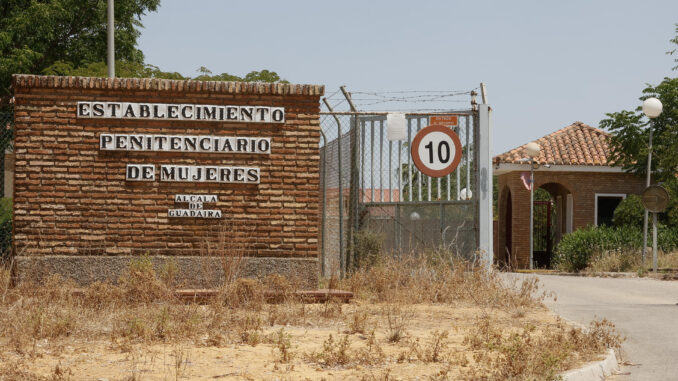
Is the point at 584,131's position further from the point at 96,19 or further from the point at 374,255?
the point at 374,255

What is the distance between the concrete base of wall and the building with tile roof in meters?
19.9

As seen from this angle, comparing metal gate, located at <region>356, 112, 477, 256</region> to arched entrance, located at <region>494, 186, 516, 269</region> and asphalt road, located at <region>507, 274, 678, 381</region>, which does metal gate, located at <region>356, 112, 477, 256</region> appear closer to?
asphalt road, located at <region>507, 274, 678, 381</region>

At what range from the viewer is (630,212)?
29.7m

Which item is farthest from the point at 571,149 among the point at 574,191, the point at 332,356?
the point at 332,356

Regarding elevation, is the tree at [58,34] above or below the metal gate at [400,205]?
above

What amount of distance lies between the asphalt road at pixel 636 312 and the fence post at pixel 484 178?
4.99 ft

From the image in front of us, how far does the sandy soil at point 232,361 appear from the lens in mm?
7156

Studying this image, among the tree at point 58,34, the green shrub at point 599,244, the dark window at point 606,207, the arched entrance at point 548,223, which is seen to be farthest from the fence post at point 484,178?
the arched entrance at point 548,223

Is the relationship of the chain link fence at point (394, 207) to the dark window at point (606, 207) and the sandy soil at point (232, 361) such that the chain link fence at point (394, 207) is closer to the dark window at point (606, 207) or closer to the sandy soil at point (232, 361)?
the sandy soil at point (232, 361)

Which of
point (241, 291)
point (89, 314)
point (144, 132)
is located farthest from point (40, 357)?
point (144, 132)

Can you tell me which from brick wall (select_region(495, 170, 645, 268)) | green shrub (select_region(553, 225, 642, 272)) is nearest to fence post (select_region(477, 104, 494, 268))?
green shrub (select_region(553, 225, 642, 272))

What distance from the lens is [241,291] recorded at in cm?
1162

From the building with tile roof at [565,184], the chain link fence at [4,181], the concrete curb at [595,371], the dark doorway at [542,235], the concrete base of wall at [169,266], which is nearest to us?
the concrete curb at [595,371]

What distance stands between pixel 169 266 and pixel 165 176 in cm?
130
